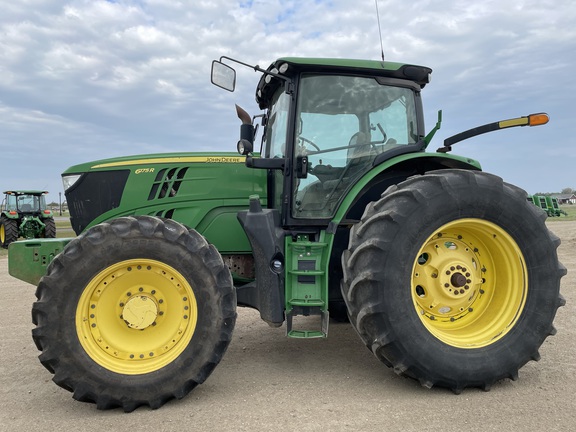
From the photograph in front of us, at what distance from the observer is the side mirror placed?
3.60 m

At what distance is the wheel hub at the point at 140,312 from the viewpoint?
3.16m

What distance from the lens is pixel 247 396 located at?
318 cm

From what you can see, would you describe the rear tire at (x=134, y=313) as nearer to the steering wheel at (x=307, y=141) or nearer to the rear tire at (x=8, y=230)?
the steering wheel at (x=307, y=141)

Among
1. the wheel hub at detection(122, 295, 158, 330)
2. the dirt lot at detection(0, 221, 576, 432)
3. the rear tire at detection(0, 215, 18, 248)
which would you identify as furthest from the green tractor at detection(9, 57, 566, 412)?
the rear tire at detection(0, 215, 18, 248)

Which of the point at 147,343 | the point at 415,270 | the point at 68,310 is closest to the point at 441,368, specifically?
the point at 415,270

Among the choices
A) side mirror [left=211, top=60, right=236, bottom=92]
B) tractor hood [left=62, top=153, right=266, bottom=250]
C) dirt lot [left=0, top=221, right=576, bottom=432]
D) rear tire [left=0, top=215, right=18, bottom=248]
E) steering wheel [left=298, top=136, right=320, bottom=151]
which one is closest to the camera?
dirt lot [left=0, top=221, right=576, bottom=432]

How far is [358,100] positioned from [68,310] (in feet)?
8.75

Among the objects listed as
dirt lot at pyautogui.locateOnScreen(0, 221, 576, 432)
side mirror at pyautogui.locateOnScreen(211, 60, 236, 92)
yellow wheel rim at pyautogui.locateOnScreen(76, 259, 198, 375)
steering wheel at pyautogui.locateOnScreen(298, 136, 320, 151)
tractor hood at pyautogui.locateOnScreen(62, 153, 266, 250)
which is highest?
side mirror at pyautogui.locateOnScreen(211, 60, 236, 92)

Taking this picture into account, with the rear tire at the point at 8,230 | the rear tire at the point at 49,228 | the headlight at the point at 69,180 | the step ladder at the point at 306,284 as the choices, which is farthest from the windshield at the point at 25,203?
the step ladder at the point at 306,284

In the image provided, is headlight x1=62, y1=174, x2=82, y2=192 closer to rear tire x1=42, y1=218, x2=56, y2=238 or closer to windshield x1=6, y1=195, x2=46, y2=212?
rear tire x1=42, y1=218, x2=56, y2=238

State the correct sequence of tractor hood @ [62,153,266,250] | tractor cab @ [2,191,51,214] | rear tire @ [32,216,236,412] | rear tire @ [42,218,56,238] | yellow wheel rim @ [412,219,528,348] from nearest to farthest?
rear tire @ [32,216,236,412]
yellow wheel rim @ [412,219,528,348]
tractor hood @ [62,153,266,250]
rear tire @ [42,218,56,238]
tractor cab @ [2,191,51,214]

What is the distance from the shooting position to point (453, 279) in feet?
11.2

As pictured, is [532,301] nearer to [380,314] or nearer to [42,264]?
[380,314]

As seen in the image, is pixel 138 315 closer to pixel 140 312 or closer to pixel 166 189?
pixel 140 312
